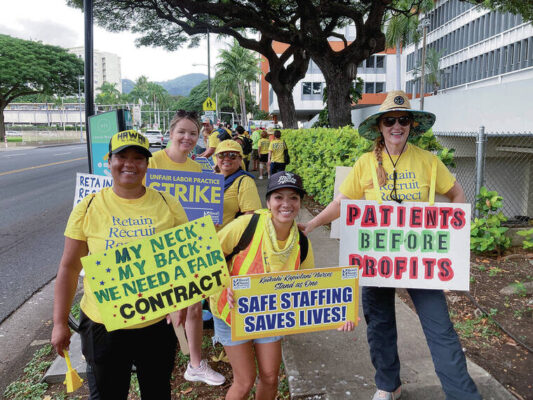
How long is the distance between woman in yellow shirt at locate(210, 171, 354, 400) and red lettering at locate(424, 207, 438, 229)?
0.78 m

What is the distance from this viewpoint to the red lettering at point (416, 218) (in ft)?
8.73

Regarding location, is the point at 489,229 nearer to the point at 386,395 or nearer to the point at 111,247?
the point at 386,395

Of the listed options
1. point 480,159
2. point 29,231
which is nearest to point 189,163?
point 480,159

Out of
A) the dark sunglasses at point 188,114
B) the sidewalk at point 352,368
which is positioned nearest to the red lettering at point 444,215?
the sidewalk at point 352,368

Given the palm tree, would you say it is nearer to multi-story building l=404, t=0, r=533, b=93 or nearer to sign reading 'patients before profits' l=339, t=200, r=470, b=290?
multi-story building l=404, t=0, r=533, b=93

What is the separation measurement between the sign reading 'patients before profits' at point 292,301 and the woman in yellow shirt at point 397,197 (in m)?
0.37

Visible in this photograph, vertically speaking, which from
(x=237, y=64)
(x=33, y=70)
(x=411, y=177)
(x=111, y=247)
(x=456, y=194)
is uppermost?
(x=237, y=64)

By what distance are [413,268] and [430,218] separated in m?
0.32

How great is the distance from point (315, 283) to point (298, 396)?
1155 mm

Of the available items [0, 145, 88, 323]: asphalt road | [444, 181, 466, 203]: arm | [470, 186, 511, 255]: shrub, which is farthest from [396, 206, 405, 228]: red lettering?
[0, 145, 88, 323]: asphalt road

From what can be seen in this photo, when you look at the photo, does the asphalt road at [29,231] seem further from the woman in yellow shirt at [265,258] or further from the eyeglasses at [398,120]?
the eyeglasses at [398,120]

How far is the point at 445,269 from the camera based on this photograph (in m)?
2.65

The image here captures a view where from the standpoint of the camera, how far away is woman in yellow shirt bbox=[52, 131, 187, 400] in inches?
87.4

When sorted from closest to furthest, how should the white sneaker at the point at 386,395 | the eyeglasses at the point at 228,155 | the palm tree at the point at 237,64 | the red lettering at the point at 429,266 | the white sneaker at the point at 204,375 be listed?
the red lettering at the point at 429,266
the white sneaker at the point at 386,395
the white sneaker at the point at 204,375
the eyeglasses at the point at 228,155
the palm tree at the point at 237,64
